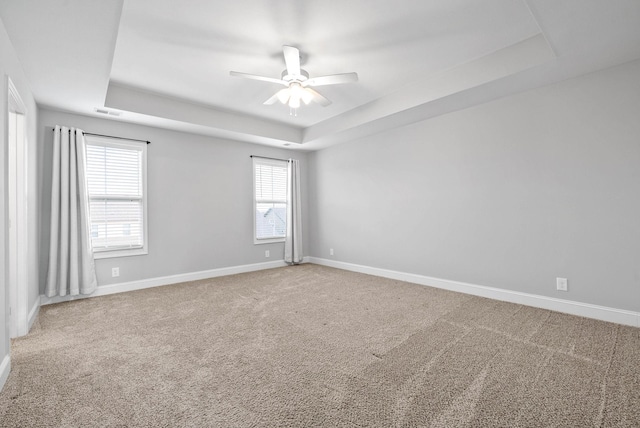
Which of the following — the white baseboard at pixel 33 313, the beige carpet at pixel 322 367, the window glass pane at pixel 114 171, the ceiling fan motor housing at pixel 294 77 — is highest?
the ceiling fan motor housing at pixel 294 77

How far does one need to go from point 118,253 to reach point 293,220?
116 inches

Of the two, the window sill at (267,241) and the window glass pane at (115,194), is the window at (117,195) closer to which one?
the window glass pane at (115,194)

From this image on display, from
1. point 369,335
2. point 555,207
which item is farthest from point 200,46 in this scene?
point 555,207

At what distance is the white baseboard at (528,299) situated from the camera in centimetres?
278

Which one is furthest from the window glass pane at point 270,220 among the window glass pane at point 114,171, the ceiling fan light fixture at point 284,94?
the ceiling fan light fixture at point 284,94

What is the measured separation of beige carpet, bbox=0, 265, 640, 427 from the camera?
5.14ft

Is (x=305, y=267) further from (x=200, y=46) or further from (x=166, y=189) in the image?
(x=200, y=46)

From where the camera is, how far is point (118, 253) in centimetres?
409

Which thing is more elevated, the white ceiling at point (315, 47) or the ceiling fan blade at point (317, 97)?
the white ceiling at point (315, 47)

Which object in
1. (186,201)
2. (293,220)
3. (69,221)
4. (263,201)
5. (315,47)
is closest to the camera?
(315,47)

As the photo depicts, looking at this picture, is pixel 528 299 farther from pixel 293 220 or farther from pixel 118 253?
pixel 118 253

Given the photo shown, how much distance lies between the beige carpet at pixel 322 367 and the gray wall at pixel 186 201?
105 cm

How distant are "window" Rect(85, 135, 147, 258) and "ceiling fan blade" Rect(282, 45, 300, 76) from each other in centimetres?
275

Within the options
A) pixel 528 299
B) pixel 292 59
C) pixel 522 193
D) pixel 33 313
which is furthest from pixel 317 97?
pixel 33 313
